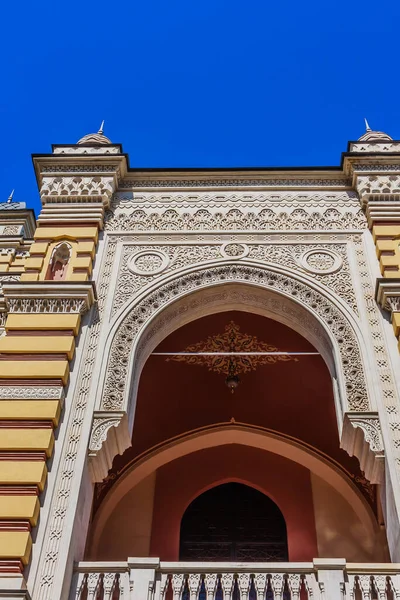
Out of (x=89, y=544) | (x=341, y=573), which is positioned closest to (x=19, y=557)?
(x=341, y=573)

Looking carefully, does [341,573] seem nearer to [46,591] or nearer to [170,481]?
[46,591]

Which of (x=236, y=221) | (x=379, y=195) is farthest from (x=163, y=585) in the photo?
(x=379, y=195)

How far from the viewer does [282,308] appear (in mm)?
9461

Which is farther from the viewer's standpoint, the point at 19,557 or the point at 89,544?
the point at 89,544

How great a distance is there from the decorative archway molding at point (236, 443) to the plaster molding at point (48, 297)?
3726 millimetres

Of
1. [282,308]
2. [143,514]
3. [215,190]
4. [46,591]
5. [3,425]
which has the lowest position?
[46,591]

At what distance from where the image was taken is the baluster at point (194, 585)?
652 cm

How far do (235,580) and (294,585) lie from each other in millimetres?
581

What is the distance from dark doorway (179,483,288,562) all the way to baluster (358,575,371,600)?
3894 millimetres

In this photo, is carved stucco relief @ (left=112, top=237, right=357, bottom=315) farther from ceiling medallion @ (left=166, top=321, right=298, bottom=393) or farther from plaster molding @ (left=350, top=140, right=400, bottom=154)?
plaster molding @ (left=350, top=140, right=400, bottom=154)

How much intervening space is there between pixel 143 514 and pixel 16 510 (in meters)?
4.61

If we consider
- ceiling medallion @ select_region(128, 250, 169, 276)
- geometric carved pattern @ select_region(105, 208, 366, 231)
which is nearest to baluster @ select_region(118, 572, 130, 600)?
ceiling medallion @ select_region(128, 250, 169, 276)

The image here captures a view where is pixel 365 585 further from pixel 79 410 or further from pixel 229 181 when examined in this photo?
pixel 229 181

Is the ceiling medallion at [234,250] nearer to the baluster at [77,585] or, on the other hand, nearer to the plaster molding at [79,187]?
the plaster molding at [79,187]
